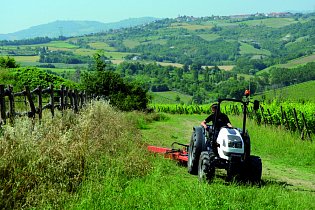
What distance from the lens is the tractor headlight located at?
31.5 feet

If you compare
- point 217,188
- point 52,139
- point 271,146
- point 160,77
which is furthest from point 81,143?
point 160,77

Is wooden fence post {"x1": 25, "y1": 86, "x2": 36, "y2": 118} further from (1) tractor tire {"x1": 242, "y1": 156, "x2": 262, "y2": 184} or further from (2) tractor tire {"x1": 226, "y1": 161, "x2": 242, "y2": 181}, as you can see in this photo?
(1) tractor tire {"x1": 242, "y1": 156, "x2": 262, "y2": 184}

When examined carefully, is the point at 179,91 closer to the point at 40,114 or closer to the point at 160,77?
the point at 160,77

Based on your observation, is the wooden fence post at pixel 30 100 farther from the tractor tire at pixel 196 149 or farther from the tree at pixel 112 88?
the tree at pixel 112 88

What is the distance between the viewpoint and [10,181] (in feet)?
22.1

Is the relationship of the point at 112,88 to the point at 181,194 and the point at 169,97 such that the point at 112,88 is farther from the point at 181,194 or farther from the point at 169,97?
the point at 169,97

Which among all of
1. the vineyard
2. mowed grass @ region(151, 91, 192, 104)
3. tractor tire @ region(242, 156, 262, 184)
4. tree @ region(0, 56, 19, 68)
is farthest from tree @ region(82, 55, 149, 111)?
mowed grass @ region(151, 91, 192, 104)

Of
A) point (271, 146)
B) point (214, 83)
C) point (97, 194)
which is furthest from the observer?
point (214, 83)

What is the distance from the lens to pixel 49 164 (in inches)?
293

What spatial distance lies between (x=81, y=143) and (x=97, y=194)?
144 centimetres

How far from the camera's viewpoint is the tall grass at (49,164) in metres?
6.83

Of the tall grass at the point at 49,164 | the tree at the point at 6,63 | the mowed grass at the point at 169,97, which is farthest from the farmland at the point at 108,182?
the mowed grass at the point at 169,97

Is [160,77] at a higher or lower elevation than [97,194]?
lower

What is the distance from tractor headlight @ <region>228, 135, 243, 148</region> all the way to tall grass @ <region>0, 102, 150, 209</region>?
6.43ft
